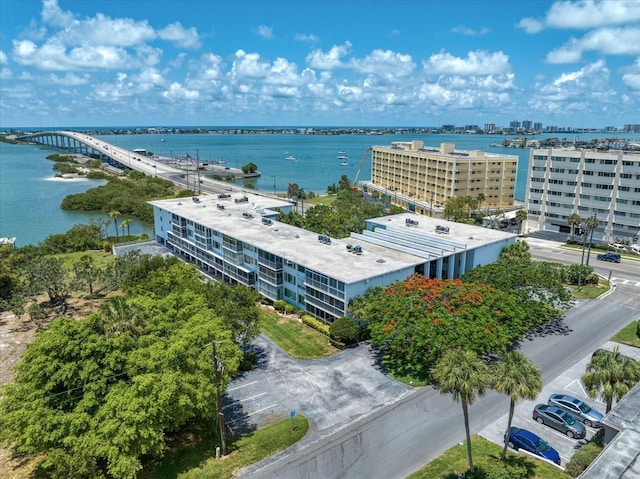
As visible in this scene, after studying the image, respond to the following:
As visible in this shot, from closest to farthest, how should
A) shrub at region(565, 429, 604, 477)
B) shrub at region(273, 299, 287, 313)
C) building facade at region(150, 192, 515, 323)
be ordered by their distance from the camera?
1. shrub at region(565, 429, 604, 477)
2. building facade at region(150, 192, 515, 323)
3. shrub at region(273, 299, 287, 313)

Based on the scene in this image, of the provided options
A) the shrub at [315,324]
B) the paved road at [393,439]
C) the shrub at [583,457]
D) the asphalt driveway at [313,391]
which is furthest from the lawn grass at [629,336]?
the shrub at [315,324]

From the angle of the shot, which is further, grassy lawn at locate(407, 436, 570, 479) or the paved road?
the paved road

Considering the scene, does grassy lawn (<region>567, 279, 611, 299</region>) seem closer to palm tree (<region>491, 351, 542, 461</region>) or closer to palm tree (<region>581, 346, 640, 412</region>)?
palm tree (<region>581, 346, 640, 412</region>)

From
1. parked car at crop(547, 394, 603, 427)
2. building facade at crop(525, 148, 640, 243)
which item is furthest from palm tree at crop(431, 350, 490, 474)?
building facade at crop(525, 148, 640, 243)

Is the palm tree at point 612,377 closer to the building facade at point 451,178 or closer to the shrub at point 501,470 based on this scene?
the shrub at point 501,470

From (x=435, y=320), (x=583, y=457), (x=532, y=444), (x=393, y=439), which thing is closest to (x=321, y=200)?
(x=435, y=320)

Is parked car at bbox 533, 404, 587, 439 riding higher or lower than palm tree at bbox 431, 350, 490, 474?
lower

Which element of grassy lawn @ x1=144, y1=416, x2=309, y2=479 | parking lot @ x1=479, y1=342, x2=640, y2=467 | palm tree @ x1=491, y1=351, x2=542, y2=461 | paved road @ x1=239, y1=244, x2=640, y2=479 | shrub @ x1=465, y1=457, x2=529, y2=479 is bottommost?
grassy lawn @ x1=144, y1=416, x2=309, y2=479
